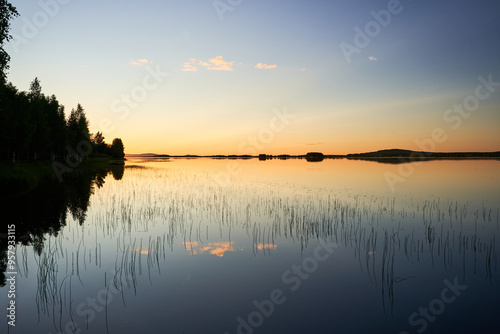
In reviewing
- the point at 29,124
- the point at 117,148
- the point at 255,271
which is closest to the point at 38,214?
the point at 255,271

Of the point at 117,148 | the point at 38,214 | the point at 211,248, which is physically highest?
the point at 117,148

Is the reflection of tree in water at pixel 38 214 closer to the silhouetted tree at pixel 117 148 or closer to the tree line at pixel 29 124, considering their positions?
the tree line at pixel 29 124

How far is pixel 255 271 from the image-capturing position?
490 inches

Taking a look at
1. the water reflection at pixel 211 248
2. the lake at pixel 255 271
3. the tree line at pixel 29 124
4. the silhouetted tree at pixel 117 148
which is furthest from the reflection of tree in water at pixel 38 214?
the silhouetted tree at pixel 117 148

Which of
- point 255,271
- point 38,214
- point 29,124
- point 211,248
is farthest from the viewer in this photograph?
point 29,124

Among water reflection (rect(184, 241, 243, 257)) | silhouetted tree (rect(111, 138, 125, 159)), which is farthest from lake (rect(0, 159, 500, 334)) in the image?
silhouetted tree (rect(111, 138, 125, 159))

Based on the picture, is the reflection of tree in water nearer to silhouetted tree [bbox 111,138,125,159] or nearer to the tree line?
the tree line

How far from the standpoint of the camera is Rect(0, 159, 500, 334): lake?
8742mm

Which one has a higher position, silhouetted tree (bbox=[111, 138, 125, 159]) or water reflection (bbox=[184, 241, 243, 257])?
silhouetted tree (bbox=[111, 138, 125, 159])

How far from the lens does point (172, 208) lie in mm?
26141

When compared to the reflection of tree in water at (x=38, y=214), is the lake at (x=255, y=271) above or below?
below

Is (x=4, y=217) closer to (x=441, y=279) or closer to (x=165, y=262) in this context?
(x=165, y=262)

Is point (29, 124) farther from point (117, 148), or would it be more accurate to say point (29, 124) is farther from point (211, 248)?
point (117, 148)

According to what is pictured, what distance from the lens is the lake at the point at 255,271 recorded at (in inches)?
344
